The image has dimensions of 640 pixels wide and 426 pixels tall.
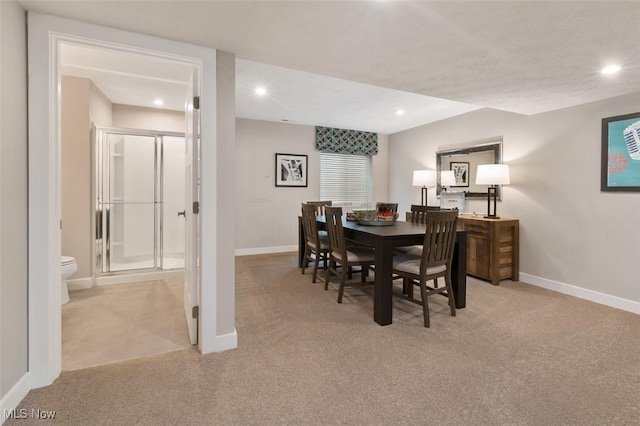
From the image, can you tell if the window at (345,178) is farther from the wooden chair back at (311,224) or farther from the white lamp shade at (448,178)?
the wooden chair back at (311,224)

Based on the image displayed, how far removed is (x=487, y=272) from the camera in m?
3.60

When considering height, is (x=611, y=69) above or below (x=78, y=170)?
above

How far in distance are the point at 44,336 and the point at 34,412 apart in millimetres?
376

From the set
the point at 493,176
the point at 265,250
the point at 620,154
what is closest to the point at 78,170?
the point at 265,250

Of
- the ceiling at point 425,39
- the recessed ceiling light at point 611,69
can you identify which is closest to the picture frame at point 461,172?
the ceiling at point 425,39

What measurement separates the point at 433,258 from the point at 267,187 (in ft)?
11.4

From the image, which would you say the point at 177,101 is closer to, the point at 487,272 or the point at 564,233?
the point at 487,272

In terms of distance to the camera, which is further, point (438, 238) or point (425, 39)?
point (438, 238)

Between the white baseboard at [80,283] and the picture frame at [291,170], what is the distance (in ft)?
9.90

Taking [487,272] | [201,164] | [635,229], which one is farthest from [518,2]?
[487,272]

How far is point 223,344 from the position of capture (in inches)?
80.7

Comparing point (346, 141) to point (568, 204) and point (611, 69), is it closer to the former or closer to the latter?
point (568, 204)

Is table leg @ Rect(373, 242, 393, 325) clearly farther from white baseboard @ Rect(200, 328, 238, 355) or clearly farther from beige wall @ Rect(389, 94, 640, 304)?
beige wall @ Rect(389, 94, 640, 304)

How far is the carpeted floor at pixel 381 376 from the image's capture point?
1464 mm
